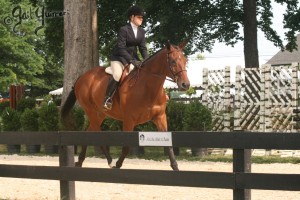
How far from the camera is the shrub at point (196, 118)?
18.8 m

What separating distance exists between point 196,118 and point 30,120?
5752 mm

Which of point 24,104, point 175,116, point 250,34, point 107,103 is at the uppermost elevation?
point 250,34

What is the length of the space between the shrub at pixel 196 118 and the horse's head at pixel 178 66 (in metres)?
7.79

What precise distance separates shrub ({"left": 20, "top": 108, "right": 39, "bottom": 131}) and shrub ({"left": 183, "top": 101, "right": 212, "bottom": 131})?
526 cm

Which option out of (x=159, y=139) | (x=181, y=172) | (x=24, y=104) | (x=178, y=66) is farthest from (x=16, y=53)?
(x=181, y=172)

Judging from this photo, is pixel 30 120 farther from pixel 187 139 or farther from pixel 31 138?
pixel 187 139

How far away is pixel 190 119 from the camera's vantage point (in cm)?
1880

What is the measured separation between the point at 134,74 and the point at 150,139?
12.2ft

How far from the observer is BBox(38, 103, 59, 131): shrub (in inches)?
816

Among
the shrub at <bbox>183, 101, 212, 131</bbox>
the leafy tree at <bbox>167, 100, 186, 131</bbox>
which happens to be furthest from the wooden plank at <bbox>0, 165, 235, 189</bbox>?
the leafy tree at <bbox>167, 100, 186, 131</bbox>

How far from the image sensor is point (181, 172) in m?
8.41

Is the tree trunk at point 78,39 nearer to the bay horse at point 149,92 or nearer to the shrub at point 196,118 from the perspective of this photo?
the shrub at point 196,118

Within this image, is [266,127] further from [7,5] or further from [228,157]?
[7,5]

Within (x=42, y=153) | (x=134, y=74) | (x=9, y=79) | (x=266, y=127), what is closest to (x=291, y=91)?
(x=266, y=127)
